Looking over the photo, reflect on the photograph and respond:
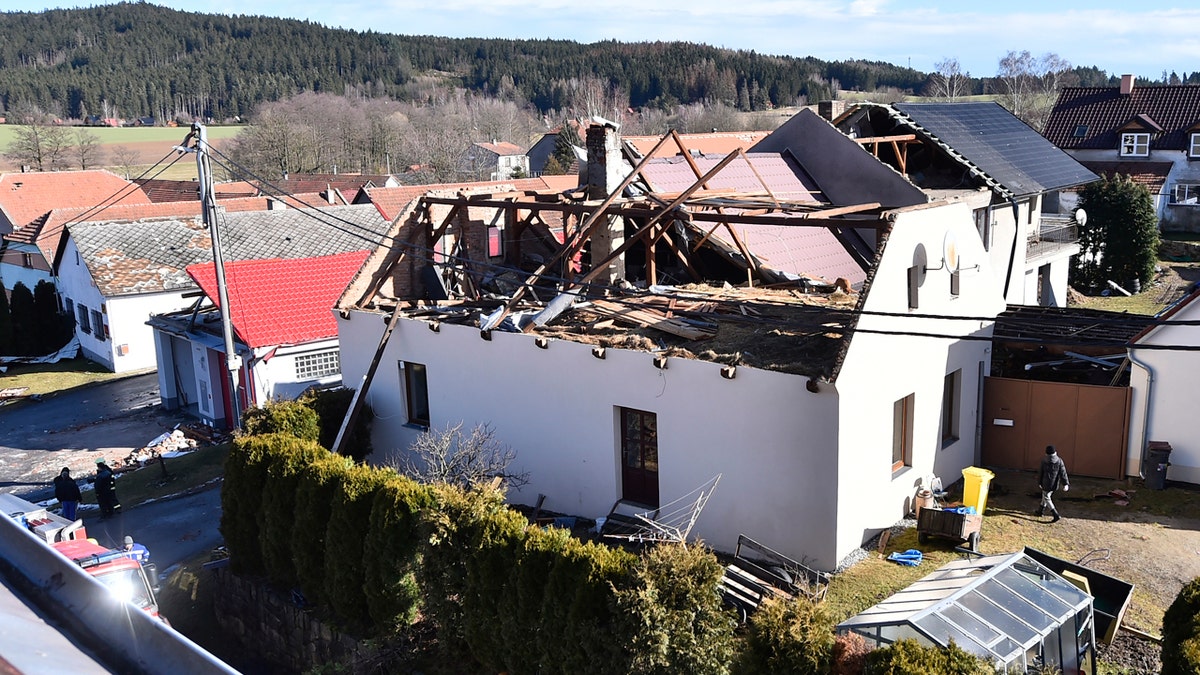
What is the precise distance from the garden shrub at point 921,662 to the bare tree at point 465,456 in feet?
28.9

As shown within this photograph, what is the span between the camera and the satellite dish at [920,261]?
14961 millimetres

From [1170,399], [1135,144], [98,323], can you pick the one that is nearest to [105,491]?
[98,323]

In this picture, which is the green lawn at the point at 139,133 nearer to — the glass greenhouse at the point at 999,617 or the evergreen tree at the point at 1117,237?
the evergreen tree at the point at 1117,237

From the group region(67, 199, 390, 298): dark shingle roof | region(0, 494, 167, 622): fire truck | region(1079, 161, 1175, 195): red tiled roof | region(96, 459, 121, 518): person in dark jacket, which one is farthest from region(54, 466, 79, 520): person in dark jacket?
region(1079, 161, 1175, 195): red tiled roof

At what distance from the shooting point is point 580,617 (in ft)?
36.6

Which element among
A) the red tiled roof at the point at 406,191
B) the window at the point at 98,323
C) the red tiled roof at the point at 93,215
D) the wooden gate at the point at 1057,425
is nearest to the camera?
the wooden gate at the point at 1057,425

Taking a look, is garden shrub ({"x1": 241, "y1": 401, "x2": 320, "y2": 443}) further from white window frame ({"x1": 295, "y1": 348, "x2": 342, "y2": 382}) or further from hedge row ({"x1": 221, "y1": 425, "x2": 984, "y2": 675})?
white window frame ({"x1": 295, "y1": 348, "x2": 342, "y2": 382})

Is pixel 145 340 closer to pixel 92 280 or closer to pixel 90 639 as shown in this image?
pixel 92 280

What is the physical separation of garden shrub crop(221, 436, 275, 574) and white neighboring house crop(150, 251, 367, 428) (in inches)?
292

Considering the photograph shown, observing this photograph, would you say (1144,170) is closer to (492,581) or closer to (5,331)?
(492,581)

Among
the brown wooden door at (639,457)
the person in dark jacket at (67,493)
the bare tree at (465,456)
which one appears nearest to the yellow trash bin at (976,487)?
the brown wooden door at (639,457)

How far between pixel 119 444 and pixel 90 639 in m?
25.7

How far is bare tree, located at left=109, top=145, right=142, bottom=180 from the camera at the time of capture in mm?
101125

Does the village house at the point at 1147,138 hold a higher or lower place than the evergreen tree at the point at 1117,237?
higher
